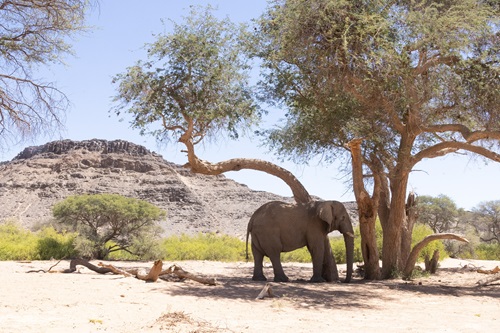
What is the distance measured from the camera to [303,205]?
14.7m

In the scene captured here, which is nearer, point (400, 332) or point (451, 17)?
point (400, 332)

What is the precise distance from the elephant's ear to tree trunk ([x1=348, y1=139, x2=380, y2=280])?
151 centimetres

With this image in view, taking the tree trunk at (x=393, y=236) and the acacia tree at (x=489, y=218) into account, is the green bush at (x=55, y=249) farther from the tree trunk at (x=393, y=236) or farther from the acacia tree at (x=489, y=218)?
the acacia tree at (x=489, y=218)

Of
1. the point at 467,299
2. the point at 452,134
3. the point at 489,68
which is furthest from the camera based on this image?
the point at 452,134

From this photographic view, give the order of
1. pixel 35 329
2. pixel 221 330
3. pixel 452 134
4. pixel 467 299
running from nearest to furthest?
pixel 35 329 < pixel 221 330 < pixel 467 299 < pixel 452 134

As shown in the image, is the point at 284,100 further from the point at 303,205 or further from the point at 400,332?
the point at 400,332

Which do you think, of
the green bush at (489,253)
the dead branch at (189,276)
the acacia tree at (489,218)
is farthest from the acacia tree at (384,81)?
the acacia tree at (489,218)

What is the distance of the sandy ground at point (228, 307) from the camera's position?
25.0 feet

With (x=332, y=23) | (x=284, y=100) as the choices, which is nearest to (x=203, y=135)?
(x=284, y=100)

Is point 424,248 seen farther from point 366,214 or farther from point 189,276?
point 189,276

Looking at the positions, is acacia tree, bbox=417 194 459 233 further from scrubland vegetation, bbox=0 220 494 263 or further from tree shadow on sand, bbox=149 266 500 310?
tree shadow on sand, bbox=149 266 500 310

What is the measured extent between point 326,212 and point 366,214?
6.57 feet

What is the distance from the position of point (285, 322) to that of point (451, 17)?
7.63m

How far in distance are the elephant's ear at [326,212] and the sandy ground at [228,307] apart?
5.02 feet
